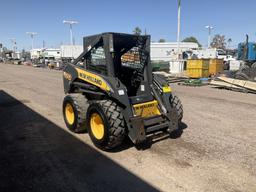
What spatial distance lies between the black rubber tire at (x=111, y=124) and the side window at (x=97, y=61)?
931 mm

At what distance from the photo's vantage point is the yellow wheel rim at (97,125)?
4805mm

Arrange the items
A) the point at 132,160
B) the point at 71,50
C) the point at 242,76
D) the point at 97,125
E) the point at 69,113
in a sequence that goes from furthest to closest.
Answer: the point at 71,50, the point at 242,76, the point at 69,113, the point at 97,125, the point at 132,160

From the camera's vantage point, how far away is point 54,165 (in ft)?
13.7

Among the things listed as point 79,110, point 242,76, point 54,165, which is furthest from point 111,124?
point 242,76

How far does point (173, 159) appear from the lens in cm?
435

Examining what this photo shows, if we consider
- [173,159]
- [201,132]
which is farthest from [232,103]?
[173,159]

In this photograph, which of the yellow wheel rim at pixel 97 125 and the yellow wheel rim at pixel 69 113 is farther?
the yellow wheel rim at pixel 69 113

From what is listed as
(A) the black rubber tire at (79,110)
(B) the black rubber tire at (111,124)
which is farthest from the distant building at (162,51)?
(B) the black rubber tire at (111,124)

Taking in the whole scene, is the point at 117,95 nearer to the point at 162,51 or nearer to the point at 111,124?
the point at 111,124

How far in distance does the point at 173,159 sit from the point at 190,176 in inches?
24.3

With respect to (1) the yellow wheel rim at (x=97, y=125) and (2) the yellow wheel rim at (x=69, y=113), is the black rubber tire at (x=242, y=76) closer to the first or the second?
(2) the yellow wheel rim at (x=69, y=113)

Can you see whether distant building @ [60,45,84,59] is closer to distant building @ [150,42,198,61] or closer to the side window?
distant building @ [150,42,198,61]

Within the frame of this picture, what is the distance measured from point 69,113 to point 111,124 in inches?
81.2

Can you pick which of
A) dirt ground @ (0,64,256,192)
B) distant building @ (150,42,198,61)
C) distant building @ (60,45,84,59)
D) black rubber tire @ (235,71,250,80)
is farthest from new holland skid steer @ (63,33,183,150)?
distant building @ (60,45,84,59)
